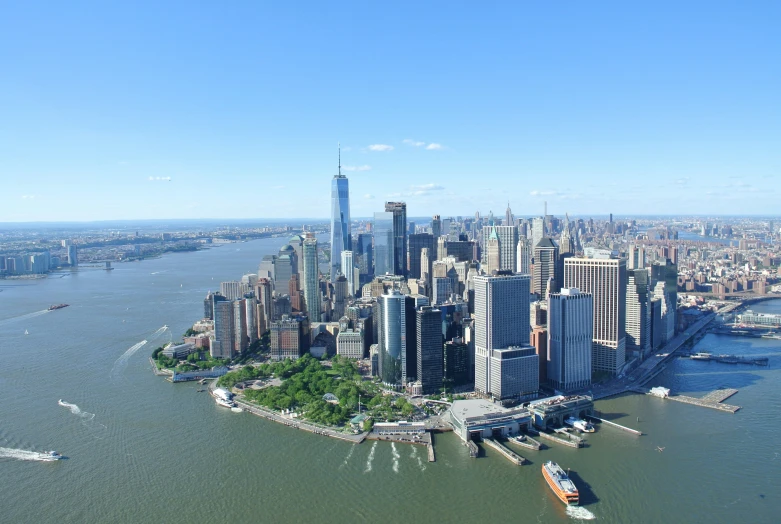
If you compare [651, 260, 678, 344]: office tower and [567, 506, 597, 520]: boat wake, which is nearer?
[567, 506, 597, 520]: boat wake

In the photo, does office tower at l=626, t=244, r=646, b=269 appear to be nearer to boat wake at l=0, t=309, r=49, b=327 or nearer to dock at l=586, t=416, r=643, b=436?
dock at l=586, t=416, r=643, b=436

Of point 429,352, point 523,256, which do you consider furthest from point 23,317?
point 523,256

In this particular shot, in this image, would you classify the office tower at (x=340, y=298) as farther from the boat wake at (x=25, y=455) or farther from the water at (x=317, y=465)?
the boat wake at (x=25, y=455)

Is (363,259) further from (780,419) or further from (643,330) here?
(780,419)

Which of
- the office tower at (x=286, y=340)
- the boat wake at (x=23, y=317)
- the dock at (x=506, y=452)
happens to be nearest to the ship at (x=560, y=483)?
the dock at (x=506, y=452)

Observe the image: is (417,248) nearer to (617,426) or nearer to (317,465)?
(617,426)

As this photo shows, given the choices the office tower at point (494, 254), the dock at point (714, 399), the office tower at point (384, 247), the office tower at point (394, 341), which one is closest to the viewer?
the dock at point (714, 399)

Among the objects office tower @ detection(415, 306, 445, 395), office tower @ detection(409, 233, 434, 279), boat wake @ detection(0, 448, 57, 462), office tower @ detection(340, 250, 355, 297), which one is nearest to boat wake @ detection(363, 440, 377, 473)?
office tower @ detection(415, 306, 445, 395)
